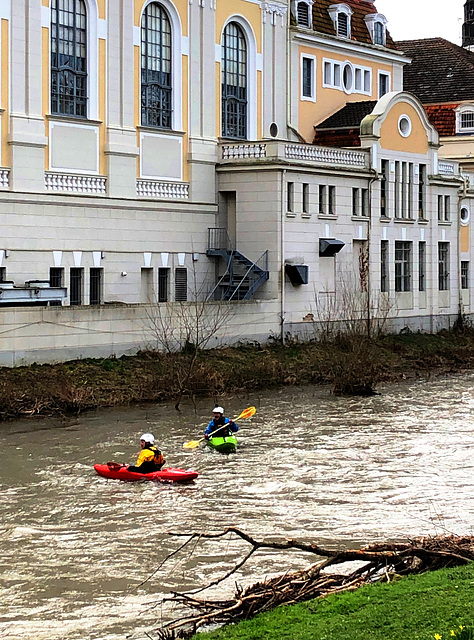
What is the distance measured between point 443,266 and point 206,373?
22.2m

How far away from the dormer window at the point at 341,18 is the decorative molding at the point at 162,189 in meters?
13.8

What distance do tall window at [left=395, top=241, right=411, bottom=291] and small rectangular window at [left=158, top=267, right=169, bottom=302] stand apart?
11704mm

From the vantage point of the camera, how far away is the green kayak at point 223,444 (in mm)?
28172

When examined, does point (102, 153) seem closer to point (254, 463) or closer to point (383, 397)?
point (383, 397)

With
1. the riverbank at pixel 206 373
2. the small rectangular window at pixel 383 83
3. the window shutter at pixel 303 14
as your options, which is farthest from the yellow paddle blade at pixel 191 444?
the small rectangular window at pixel 383 83

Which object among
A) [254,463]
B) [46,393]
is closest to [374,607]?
[254,463]

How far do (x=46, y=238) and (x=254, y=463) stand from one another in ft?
51.0

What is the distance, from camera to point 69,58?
41312 mm

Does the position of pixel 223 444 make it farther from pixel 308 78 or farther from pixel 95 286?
pixel 308 78

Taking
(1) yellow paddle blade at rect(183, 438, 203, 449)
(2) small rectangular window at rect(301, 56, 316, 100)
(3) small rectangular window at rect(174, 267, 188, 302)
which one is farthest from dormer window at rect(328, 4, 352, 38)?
(1) yellow paddle blade at rect(183, 438, 203, 449)

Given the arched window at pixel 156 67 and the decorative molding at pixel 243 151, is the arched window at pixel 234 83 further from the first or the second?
the arched window at pixel 156 67

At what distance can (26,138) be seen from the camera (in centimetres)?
3938

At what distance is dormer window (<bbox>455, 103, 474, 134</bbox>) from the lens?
62.3 m

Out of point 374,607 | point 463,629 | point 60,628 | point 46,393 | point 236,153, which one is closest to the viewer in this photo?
point 463,629
